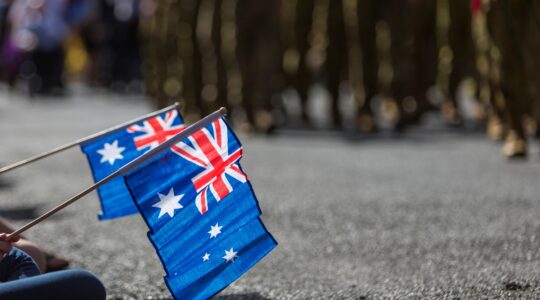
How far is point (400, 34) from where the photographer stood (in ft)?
35.9

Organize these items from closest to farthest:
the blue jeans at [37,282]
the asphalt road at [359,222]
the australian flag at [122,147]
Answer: the blue jeans at [37,282]
the australian flag at [122,147]
the asphalt road at [359,222]

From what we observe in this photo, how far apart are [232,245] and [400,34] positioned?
742 cm

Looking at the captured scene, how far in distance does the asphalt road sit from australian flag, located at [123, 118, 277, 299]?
0.67 metres

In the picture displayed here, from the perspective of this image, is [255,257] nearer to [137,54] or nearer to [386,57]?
[386,57]

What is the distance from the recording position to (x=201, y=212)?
147 inches

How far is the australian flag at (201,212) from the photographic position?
3.68 m

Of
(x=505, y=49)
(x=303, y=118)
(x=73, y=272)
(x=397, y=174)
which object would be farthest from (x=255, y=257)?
(x=303, y=118)

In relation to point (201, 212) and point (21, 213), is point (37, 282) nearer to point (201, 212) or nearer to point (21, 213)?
point (201, 212)

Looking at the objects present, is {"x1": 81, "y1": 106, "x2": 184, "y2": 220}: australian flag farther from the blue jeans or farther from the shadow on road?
the shadow on road

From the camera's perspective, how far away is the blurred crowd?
8406mm

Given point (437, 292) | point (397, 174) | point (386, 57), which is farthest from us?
point (386, 57)

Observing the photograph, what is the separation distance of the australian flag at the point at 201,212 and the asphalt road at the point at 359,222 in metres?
0.67

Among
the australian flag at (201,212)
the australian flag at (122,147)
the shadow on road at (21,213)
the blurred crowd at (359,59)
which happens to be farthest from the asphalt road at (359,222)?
the australian flag at (201,212)

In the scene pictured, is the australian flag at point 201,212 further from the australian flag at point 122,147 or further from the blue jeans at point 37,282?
the australian flag at point 122,147
